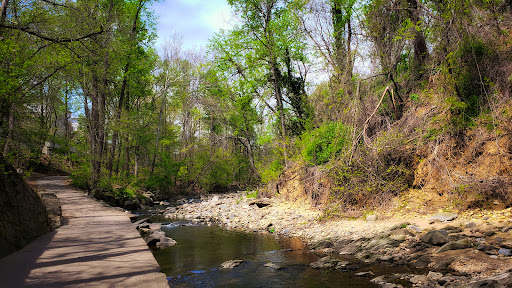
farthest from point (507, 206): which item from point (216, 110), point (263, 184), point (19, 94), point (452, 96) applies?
point (216, 110)

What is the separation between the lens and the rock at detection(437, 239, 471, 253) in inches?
233

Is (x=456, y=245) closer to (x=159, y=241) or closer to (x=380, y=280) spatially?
(x=380, y=280)

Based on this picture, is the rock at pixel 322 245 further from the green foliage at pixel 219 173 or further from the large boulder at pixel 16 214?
the green foliage at pixel 219 173

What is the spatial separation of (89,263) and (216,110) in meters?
16.9

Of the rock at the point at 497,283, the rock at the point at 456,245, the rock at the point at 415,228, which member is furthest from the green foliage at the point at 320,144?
the rock at the point at 497,283

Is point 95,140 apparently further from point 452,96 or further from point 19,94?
point 452,96

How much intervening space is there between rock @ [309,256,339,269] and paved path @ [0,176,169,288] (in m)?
3.36

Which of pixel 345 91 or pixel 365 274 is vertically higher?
A: pixel 345 91

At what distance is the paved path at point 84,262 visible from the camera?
3.88 meters

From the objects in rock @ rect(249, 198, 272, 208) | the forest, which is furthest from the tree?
rock @ rect(249, 198, 272, 208)

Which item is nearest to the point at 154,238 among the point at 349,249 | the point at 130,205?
the point at 349,249

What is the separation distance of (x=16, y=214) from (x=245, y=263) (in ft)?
15.2

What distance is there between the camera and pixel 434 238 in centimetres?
651

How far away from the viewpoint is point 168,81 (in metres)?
24.2
